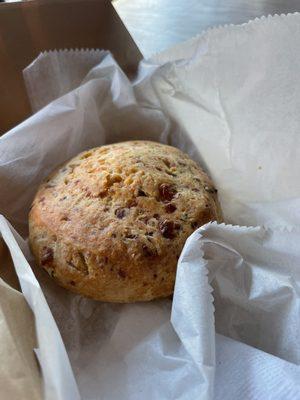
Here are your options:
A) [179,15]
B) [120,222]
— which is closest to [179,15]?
[179,15]

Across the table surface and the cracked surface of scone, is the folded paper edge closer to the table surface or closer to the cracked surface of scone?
the table surface

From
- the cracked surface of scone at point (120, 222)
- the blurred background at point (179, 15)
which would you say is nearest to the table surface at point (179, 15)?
the blurred background at point (179, 15)

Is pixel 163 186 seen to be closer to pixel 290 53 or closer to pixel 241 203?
pixel 241 203

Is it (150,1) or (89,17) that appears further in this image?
(150,1)

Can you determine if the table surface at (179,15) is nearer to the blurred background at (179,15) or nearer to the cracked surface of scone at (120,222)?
the blurred background at (179,15)

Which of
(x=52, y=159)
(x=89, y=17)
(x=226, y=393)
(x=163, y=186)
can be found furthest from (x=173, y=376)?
(x=89, y=17)
